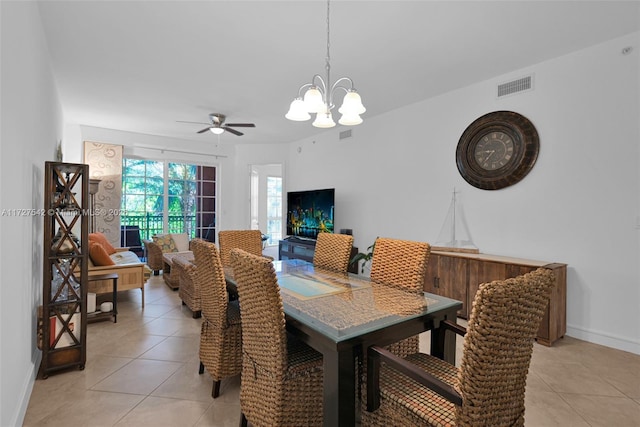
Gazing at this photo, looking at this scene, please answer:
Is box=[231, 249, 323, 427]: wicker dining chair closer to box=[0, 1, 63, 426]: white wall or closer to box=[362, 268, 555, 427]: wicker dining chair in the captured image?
box=[362, 268, 555, 427]: wicker dining chair

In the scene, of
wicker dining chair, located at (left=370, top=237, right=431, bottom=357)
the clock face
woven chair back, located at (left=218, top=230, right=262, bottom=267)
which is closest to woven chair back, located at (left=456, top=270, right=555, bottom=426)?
wicker dining chair, located at (left=370, top=237, right=431, bottom=357)

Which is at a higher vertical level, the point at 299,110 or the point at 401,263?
the point at 299,110

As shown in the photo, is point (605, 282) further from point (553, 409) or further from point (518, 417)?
point (518, 417)

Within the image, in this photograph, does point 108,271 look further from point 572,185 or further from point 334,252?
point 572,185

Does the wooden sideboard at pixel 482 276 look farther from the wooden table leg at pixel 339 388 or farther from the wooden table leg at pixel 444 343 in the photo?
the wooden table leg at pixel 339 388

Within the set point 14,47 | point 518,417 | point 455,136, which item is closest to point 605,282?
point 455,136

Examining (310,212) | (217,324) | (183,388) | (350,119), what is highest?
(350,119)

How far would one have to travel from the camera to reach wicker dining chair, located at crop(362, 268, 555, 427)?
3.39ft

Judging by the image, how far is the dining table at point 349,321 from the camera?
51.8 inches

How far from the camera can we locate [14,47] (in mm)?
1706

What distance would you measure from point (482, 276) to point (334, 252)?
160 centimetres

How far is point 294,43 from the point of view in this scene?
2.77 metres

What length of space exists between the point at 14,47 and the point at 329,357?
2282 mm

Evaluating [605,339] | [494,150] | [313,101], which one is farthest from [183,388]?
[494,150]
